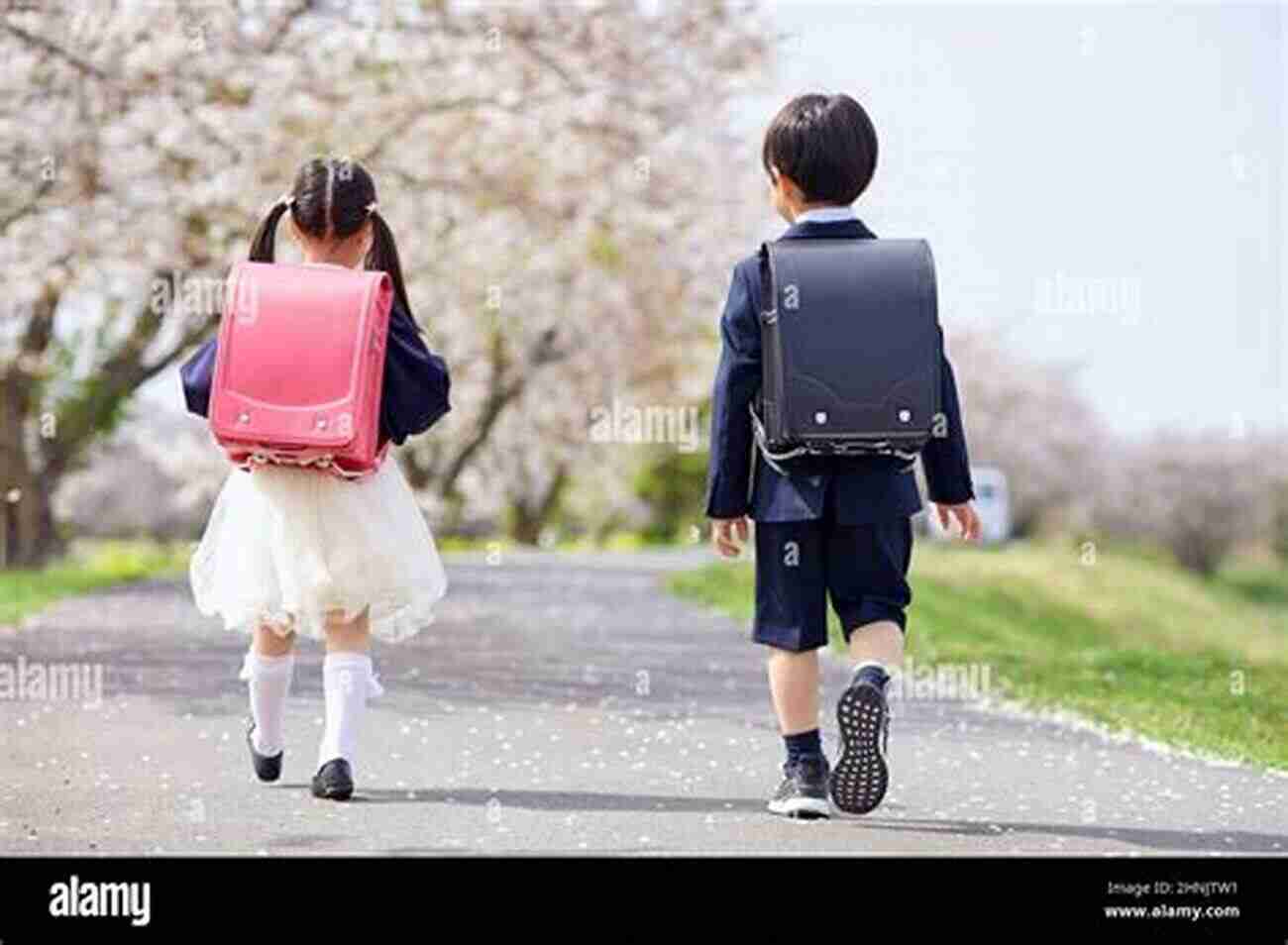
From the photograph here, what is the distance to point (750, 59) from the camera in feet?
29.0

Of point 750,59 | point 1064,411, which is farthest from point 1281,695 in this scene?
point 1064,411

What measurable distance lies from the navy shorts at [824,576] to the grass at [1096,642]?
916 mm

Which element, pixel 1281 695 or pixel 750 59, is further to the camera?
pixel 750 59

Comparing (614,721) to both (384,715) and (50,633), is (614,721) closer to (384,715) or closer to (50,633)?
(384,715)

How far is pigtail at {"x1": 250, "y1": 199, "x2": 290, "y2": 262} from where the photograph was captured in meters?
3.96

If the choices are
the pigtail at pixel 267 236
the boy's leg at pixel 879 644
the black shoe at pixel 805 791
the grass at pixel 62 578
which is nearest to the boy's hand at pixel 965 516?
the boy's leg at pixel 879 644

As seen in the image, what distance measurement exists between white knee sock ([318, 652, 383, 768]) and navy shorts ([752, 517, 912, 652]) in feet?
2.02

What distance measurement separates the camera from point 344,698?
4020 mm

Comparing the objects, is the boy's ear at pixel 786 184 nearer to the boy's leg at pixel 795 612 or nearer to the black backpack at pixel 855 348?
the black backpack at pixel 855 348

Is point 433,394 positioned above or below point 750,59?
below

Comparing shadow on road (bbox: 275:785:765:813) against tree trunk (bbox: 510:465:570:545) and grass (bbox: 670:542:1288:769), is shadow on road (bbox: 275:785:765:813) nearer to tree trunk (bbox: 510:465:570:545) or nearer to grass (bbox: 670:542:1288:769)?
grass (bbox: 670:542:1288:769)

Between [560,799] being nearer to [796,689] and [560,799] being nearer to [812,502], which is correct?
[796,689]
